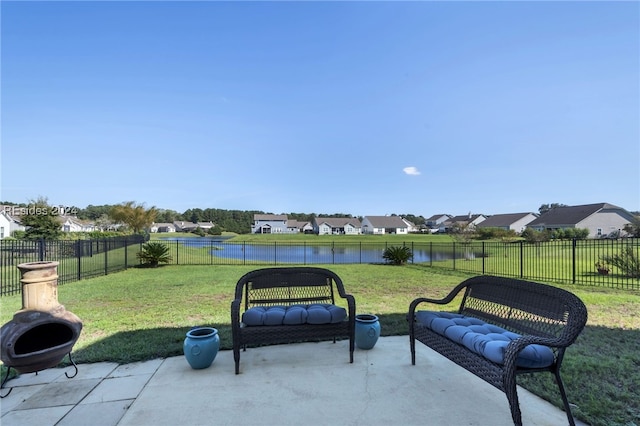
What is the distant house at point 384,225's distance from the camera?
61.6 m

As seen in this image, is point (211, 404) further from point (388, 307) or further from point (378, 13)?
point (378, 13)

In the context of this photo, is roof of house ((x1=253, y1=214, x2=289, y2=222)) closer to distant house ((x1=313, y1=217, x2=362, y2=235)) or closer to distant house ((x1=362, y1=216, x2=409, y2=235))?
distant house ((x1=313, y1=217, x2=362, y2=235))

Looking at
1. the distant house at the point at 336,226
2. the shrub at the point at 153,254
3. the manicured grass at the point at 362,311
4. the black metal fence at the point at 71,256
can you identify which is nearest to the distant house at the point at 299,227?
the distant house at the point at 336,226

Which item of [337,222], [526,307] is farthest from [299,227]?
[526,307]

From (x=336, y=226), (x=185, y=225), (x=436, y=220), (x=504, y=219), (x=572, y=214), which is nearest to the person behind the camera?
(x=572, y=214)

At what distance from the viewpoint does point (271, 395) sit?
2.50m

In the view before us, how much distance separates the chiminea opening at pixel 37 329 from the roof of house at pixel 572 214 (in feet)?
150

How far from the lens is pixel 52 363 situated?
8.52 feet

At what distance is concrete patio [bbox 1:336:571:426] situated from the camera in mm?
2166

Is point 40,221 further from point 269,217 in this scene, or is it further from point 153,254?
point 269,217

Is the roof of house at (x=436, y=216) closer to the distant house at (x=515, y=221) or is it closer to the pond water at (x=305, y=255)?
the distant house at (x=515, y=221)

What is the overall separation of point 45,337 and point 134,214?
2755 centimetres

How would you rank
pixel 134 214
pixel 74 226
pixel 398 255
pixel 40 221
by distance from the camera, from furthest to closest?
1. pixel 74 226
2. pixel 134 214
3. pixel 40 221
4. pixel 398 255

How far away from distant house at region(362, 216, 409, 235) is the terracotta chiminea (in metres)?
59.3
